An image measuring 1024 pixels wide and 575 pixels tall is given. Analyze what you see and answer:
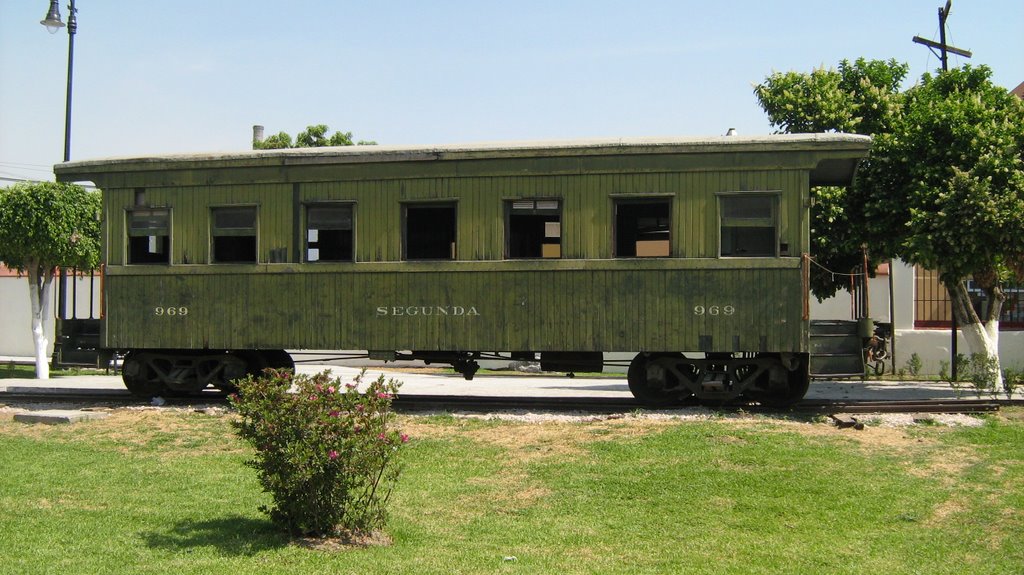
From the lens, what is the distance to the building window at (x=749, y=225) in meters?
12.2

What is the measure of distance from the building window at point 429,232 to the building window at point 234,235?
7.49ft

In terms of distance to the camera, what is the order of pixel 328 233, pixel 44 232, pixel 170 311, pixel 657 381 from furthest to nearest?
pixel 44 232 → pixel 170 311 → pixel 328 233 → pixel 657 381

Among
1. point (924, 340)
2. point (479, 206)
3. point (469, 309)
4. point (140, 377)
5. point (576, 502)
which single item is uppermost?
point (479, 206)

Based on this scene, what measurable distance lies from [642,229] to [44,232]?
11.9m

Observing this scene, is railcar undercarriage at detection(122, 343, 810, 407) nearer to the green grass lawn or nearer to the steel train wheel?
the steel train wheel

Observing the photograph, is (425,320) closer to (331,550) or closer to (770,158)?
(770,158)

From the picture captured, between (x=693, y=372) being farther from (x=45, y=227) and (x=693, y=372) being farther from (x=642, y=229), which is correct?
(x=45, y=227)

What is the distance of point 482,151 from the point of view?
1264 centimetres

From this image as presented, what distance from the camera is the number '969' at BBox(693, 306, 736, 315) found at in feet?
40.2

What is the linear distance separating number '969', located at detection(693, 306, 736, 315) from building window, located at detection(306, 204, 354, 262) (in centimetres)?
485

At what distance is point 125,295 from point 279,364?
2438 millimetres

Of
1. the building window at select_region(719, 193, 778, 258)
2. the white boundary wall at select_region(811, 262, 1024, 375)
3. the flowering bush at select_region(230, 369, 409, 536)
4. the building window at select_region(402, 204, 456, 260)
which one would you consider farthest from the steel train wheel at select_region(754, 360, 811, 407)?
the white boundary wall at select_region(811, 262, 1024, 375)

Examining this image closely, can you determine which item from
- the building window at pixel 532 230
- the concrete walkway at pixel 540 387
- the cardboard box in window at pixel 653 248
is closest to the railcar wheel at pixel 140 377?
the concrete walkway at pixel 540 387

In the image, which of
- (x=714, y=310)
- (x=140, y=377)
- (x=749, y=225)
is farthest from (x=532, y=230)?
(x=140, y=377)
